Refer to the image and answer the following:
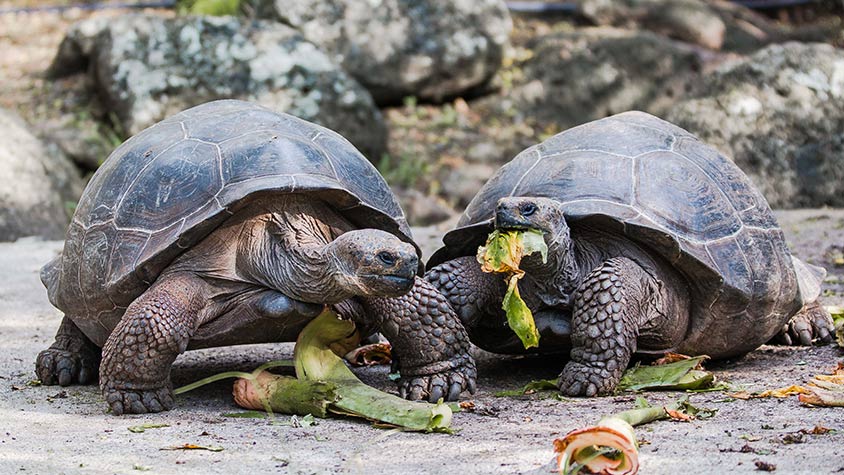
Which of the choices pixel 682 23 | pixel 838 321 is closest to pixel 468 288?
pixel 838 321

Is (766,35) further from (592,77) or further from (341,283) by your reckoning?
(341,283)

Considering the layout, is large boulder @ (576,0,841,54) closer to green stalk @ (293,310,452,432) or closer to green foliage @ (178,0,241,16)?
green foliage @ (178,0,241,16)

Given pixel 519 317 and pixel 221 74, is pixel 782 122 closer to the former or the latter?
pixel 221 74

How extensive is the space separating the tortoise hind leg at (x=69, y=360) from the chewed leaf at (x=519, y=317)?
1.85m

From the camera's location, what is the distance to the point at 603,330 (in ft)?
13.6

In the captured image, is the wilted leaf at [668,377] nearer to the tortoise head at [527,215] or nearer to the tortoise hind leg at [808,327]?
the tortoise head at [527,215]

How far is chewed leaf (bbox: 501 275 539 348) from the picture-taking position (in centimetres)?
420

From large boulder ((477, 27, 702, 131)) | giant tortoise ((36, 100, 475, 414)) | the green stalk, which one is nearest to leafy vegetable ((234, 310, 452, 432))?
the green stalk

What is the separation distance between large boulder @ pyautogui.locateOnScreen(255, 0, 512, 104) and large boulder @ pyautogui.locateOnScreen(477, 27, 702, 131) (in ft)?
1.87

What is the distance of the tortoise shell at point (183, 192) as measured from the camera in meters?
4.11

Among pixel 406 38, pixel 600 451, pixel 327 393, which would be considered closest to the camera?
pixel 600 451

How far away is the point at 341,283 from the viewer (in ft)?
12.7

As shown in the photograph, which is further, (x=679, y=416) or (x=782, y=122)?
(x=782, y=122)

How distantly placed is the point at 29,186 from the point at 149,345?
20.7ft
